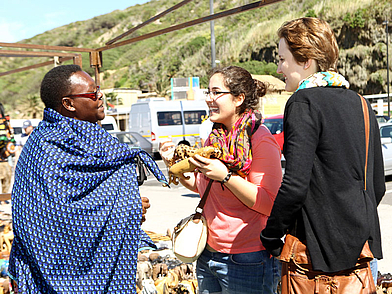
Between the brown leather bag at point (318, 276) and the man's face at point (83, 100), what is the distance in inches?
44.8

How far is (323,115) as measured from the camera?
1.58 m

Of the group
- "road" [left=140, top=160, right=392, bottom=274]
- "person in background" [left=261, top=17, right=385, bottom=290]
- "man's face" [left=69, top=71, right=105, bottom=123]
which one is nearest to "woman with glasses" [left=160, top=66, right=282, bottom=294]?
"person in background" [left=261, top=17, right=385, bottom=290]

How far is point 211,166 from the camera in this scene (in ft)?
6.03

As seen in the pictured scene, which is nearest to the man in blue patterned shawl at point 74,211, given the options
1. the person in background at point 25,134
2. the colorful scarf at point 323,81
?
the colorful scarf at point 323,81

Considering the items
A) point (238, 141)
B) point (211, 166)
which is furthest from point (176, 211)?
point (211, 166)

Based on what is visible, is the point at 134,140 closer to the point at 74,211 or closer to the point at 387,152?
the point at 387,152

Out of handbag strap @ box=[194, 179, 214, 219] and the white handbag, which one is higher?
handbag strap @ box=[194, 179, 214, 219]

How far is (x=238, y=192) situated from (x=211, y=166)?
18 cm

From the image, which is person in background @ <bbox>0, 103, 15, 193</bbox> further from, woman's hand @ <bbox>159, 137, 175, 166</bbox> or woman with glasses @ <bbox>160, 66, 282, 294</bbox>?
woman with glasses @ <bbox>160, 66, 282, 294</bbox>

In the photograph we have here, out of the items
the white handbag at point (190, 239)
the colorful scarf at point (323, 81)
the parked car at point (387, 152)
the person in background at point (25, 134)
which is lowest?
the parked car at point (387, 152)

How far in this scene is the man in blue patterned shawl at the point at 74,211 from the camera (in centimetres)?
191

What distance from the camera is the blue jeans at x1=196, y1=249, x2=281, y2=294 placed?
1.98m

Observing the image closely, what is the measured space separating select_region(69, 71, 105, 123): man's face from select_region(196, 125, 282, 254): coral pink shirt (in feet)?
2.44

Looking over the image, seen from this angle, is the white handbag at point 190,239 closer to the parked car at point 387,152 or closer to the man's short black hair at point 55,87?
the man's short black hair at point 55,87
